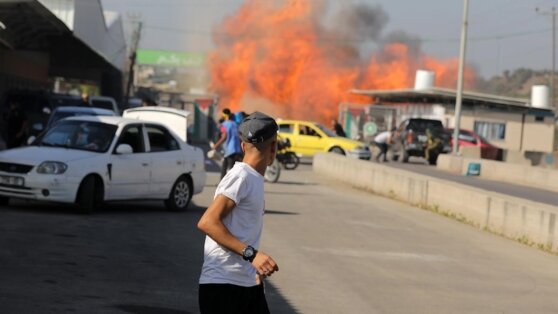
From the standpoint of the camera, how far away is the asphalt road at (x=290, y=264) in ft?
28.9

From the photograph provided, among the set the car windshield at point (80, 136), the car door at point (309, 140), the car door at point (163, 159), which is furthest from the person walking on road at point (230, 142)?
the car door at point (309, 140)

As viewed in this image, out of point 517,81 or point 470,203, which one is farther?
point 517,81

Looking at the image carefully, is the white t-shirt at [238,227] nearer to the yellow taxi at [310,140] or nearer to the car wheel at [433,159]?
Answer: the yellow taxi at [310,140]

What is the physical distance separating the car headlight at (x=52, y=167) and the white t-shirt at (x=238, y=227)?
31.9 ft

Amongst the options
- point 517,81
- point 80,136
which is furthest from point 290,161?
point 517,81

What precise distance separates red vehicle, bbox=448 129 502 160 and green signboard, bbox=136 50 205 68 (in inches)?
2933

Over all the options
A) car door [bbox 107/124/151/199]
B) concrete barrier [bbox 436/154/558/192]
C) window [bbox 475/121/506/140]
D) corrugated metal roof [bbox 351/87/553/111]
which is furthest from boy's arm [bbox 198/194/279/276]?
window [bbox 475/121/506/140]

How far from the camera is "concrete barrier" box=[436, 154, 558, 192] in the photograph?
30438 millimetres

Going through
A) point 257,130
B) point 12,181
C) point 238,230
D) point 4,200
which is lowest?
point 4,200

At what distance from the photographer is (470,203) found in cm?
1745

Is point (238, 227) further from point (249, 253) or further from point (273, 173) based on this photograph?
point (273, 173)

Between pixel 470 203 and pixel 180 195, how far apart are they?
200 inches

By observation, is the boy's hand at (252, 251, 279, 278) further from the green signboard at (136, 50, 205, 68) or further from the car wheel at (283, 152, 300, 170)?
the green signboard at (136, 50, 205, 68)

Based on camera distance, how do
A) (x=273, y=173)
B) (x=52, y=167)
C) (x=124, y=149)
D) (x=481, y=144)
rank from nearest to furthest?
(x=52, y=167), (x=124, y=149), (x=273, y=173), (x=481, y=144)
